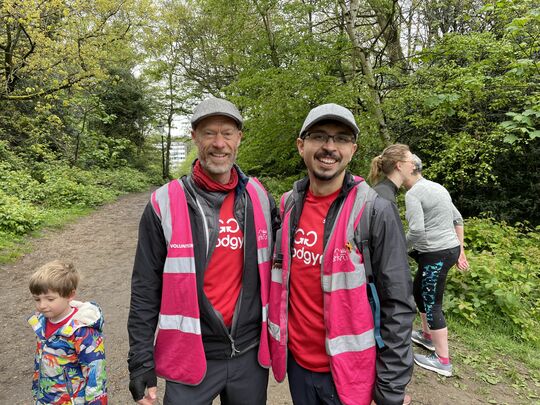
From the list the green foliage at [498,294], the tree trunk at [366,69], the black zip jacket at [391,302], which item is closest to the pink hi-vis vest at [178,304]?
the black zip jacket at [391,302]

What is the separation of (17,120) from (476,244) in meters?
16.4

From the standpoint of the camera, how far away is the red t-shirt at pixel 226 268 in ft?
6.25

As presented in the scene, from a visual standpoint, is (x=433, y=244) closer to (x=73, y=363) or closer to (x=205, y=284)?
(x=205, y=284)

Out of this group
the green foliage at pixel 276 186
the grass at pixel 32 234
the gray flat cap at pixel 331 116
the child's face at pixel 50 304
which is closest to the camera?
the gray flat cap at pixel 331 116

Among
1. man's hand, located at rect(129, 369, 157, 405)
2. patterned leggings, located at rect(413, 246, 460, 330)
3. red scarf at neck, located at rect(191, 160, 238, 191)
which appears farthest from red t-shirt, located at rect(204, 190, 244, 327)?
patterned leggings, located at rect(413, 246, 460, 330)

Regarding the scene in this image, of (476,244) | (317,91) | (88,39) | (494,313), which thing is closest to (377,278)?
(494,313)

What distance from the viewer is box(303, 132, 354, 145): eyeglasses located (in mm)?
1844

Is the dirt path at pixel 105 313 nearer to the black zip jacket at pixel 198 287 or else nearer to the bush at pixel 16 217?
the bush at pixel 16 217

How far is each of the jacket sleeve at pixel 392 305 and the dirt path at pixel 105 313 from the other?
1.99 metres

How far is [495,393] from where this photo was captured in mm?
3350

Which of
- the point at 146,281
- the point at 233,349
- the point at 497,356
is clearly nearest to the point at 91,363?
the point at 146,281

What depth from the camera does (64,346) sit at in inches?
87.2

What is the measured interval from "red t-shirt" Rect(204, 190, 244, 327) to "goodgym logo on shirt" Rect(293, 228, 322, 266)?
323 mm

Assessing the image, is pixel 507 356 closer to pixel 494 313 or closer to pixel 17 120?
pixel 494 313
